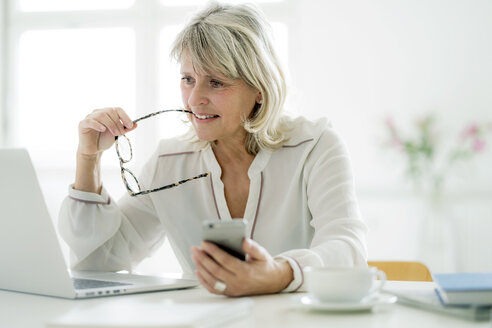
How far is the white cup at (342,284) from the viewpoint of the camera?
3.05 feet

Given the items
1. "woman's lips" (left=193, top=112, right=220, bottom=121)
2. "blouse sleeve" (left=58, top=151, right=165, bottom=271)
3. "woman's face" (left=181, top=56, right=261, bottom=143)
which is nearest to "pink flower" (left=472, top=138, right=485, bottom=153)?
"woman's face" (left=181, top=56, right=261, bottom=143)

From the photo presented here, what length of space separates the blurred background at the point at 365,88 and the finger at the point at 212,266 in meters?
1.85

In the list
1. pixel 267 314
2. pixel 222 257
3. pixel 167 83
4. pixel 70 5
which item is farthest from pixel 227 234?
pixel 70 5

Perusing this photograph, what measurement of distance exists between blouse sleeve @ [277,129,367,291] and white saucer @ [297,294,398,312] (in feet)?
0.62

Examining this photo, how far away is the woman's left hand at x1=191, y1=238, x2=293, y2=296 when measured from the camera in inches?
41.4

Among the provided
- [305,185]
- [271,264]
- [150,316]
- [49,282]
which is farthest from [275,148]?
[150,316]

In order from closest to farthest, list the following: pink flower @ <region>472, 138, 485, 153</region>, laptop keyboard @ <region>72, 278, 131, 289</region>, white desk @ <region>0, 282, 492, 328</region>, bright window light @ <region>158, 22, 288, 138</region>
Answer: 1. white desk @ <region>0, 282, 492, 328</region>
2. laptop keyboard @ <region>72, 278, 131, 289</region>
3. pink flower @ <region>472, 138, 485, 153</region>
4. bright window light @ <region>158, 22, 288, 138</region>

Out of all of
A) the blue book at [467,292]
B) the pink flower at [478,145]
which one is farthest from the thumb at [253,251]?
the pink flower at [478,145]

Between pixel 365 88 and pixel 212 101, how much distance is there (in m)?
2.13

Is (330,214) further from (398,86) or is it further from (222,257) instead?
(398,86)

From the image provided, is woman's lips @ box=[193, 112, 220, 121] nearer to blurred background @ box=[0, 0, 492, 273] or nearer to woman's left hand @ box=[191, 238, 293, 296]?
woman's left hand @ box=[191, 238, 293, 296]

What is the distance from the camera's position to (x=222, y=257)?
1.05 meters

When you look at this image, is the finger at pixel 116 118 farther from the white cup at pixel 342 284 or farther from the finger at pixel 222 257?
the white cup at pixel 342 284

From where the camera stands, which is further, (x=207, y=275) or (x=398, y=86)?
(x=398, y=86)
